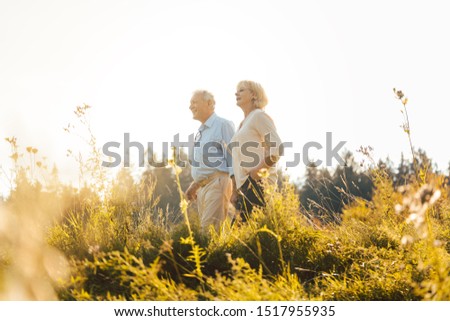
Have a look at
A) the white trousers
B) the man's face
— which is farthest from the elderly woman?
the man's face

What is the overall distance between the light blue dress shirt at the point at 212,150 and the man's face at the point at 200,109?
0.11m

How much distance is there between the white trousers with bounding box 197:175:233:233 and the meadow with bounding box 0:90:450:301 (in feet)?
3.13

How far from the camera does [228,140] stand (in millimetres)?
5711

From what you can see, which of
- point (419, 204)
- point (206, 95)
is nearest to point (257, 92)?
point (206, 95)

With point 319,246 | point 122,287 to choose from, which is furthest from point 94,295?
point 319,246

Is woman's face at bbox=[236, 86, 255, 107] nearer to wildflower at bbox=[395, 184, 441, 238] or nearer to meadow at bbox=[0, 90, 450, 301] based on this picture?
meadow at bbox=[0, 90, 450, 301]

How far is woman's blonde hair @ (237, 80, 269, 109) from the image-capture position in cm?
529

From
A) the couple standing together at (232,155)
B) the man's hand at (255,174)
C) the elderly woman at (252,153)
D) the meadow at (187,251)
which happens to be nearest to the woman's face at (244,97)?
the couple standing together at (232,155)

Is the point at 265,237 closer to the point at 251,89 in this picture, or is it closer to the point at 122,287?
the point at 122,287

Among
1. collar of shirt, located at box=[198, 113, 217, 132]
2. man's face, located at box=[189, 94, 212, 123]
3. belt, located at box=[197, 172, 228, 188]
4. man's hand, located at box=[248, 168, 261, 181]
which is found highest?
man's face, located at box=[189, 94, 212, 123]

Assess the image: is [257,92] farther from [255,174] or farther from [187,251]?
[187,251]

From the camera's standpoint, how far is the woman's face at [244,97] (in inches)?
207

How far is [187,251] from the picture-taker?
3.52m

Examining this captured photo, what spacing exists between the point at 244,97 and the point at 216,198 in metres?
1.12
